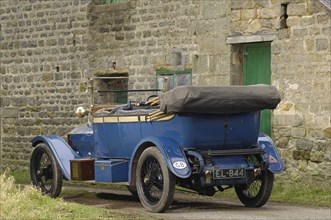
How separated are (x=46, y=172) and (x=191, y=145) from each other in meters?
2.96

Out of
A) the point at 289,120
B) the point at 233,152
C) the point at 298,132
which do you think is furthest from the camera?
the point at 289,120

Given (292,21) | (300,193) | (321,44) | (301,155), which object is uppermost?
(292,21)

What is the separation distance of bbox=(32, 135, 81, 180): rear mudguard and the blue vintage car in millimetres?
581

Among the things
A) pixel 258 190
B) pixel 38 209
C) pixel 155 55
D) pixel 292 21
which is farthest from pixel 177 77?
pixel 38 209

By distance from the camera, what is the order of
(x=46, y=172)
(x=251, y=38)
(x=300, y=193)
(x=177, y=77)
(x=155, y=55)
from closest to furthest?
(x=46, y=172), (x=300, y=193), (x=251, y=38), (x=177, y=77), (x=155, y=55)

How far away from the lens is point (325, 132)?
47.2 feet

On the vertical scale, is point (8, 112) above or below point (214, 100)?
below

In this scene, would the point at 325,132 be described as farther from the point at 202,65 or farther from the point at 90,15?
the point at 90,15

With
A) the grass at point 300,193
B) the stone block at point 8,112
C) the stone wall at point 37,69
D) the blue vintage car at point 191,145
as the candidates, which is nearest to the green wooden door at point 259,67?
the grass at point 300,193

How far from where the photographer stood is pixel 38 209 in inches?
396

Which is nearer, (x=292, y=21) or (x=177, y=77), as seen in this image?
(x=292, y=21)

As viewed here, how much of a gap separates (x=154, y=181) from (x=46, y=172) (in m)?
2.38

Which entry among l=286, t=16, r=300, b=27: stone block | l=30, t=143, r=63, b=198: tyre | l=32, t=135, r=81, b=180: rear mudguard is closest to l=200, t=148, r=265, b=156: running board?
l=32, t=135, r=81, b=180: rear mudguard

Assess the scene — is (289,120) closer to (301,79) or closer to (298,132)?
(298,132)
